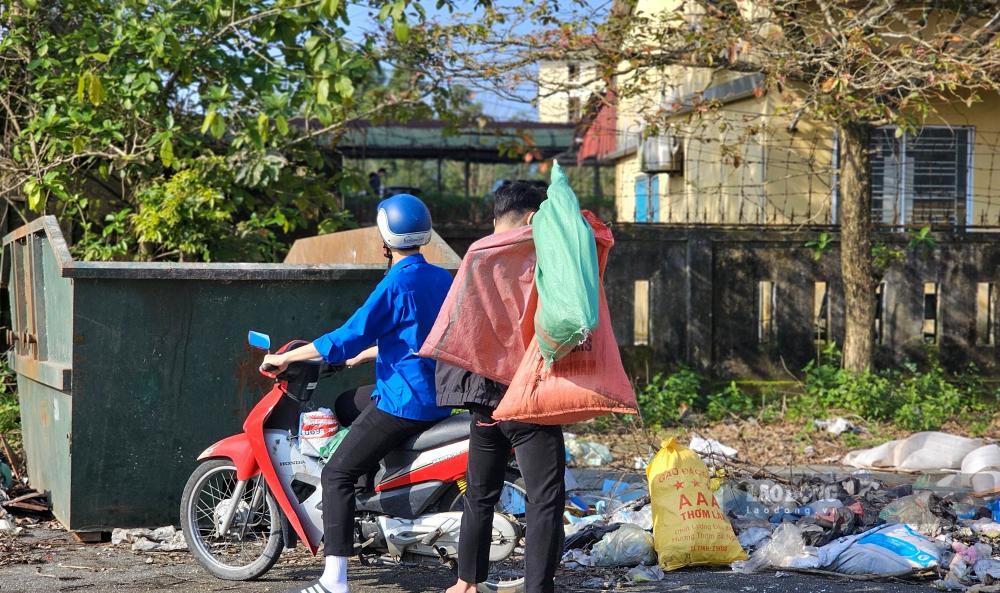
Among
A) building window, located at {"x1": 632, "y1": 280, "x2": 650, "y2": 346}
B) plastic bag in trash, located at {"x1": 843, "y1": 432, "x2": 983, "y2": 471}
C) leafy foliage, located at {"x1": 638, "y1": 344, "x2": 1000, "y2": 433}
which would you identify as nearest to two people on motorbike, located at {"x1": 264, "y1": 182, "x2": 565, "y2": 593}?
plastic bag in trash, located at {"x1": 843, "y1": 432, "x2": 983, "y2": 471}

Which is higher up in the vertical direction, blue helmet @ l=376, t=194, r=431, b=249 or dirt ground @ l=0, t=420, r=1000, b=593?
blue helmet @ l=376, t=194, r=431, b=249

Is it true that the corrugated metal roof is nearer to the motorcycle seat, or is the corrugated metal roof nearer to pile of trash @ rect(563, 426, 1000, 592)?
pile of trash @ rect(563, 426, 1000, 592)

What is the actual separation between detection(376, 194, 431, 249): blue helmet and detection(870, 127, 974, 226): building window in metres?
9.22

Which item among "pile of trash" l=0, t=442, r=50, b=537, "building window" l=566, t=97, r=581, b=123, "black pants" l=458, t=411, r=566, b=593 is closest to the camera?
"black pants" l=458, t=411, r=566, b=593

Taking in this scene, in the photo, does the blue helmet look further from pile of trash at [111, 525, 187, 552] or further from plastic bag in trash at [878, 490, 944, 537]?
plastic bag in trash at [878, 490, 944, 537]

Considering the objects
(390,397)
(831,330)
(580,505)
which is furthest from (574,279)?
(831,330)

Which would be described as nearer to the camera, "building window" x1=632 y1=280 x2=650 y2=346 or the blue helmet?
the blue helmet

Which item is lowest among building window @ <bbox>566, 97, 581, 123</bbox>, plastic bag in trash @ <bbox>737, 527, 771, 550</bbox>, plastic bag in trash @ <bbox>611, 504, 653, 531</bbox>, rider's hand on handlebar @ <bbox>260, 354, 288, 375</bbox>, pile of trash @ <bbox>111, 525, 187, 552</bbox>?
pile of trash @ <bbox>111, 525, 187, 552</bbox>

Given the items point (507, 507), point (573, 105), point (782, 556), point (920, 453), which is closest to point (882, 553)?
point (782, 556)

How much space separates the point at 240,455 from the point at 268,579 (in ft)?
1.86

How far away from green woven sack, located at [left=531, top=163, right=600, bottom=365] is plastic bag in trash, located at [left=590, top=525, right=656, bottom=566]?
1568 millimetres

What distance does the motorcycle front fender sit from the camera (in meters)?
4.78

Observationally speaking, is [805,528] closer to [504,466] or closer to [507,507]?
[507,507]

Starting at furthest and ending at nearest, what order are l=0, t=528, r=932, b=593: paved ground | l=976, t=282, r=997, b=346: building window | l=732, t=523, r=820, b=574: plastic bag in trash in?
1. l=976, t=282, r=997, b=346: building window
2. l=732, t=523, r=820, b=574: plastic bag in trash
3. l=0, t=528, r=932, b=593: paved ground
